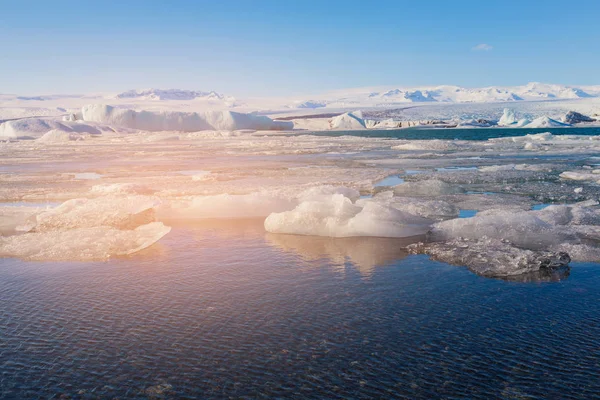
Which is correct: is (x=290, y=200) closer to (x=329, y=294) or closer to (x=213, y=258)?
(x=213, y=258)

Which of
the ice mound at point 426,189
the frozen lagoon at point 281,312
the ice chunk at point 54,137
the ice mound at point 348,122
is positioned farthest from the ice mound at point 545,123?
the frozen lagoon at point 281,312

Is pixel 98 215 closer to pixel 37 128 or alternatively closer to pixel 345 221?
pixel 345 221

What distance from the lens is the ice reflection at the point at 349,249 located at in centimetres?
568

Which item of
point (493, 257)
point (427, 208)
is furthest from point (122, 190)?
point (493, 257)

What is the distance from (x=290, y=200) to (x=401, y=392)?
570cm

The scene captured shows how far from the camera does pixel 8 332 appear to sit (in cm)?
397

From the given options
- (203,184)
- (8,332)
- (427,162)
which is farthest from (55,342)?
(427,162)

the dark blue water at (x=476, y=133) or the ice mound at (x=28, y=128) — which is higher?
the ice mound at (x=28, y=128)

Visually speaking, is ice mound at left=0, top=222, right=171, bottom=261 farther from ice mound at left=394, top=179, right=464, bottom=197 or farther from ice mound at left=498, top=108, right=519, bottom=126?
ice mound at left=498, top=108, right=519, bottom=126

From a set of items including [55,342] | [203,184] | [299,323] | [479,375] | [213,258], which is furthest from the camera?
[203,184]

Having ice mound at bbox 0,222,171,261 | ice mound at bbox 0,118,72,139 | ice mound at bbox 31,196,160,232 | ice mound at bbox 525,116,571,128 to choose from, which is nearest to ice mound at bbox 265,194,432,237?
ice mound at bbox 0,222,171,261

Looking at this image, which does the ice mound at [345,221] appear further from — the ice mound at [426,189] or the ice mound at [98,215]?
the ice mound at [426,189]

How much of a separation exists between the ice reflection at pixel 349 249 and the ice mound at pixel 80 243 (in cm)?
164

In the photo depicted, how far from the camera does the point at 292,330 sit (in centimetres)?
391
